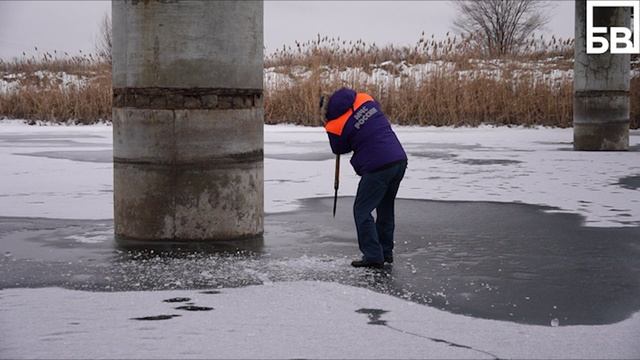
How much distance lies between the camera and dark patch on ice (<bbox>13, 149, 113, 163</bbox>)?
1501 cm

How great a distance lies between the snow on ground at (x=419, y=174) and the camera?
9797mm

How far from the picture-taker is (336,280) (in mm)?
5957

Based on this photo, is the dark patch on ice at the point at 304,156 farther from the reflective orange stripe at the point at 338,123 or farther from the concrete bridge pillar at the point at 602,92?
the reflective orange stripe at the point at 338,123

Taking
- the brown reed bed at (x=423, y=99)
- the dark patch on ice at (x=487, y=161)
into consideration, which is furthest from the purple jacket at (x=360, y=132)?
the brown reed bed at (x=423, y=99)

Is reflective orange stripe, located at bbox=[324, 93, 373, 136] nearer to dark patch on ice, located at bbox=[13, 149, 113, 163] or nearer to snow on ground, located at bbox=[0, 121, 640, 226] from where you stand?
snow on ground, located at bbox=[0, 121, 640, 226]

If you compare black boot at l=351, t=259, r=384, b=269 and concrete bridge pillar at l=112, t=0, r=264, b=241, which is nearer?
black boot at l=351, t=259, r=384, b=269

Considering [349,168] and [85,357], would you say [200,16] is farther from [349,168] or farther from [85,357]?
[349,168]

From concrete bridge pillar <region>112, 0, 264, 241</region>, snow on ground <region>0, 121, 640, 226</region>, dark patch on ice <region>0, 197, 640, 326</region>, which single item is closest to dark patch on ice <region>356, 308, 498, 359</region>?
dark patch on ice <region>0, 197, 640, 326</region>

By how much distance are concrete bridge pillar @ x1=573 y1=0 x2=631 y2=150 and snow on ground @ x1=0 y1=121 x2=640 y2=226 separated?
74 cm

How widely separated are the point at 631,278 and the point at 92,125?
71.3 feet

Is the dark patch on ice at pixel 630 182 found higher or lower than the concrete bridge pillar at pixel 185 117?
lower

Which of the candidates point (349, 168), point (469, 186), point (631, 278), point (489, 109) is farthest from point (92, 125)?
point (631, 278)

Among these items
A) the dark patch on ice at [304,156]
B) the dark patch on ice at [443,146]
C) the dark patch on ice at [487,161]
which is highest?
the dark patch on ice at [443,146]

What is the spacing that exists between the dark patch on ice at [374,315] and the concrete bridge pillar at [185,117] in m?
2.58
